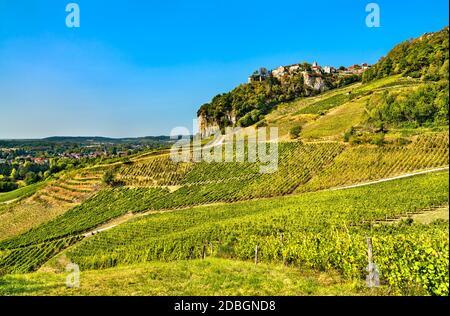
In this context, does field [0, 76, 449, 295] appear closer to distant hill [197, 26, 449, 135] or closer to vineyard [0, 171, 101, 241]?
vineyard [0, 171, 101, 241]

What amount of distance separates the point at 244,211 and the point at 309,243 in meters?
20.0

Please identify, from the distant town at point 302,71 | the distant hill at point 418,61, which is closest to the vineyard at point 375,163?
the distant hill at point 418,61

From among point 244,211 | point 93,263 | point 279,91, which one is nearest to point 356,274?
point 93,263

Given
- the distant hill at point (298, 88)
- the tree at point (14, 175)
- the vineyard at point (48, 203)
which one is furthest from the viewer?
the tree at point (14, 175)

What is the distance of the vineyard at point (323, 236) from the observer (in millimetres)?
8117

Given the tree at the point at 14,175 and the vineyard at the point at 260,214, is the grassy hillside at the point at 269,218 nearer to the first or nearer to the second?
the vineyard at the point at 260,214

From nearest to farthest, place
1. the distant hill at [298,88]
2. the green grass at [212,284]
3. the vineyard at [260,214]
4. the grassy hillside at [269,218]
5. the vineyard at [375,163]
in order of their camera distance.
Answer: the green grass at [212,284] → the grassy hillside at [269,218] → the vineyard at [260,214] → the vineyard at [375,163] → the distant hill at [298,88]

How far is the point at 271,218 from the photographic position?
23.4 meters

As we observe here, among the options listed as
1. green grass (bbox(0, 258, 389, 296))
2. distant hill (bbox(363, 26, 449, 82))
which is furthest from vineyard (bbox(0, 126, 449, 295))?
distant hill (bbox(363, 26, 449, 82))

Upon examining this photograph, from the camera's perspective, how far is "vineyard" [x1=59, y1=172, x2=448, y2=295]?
26.6 feet

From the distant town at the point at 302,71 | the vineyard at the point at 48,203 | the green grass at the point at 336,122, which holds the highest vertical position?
the distant town at the point at 302,71

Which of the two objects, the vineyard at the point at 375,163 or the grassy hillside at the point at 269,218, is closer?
the grassy hillside at the point at 269,218

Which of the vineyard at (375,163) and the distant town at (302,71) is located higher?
the distant town at (302,71)

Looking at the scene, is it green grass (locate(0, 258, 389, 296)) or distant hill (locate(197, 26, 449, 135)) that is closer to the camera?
green grass (locate(0, 258, 389, 296))
